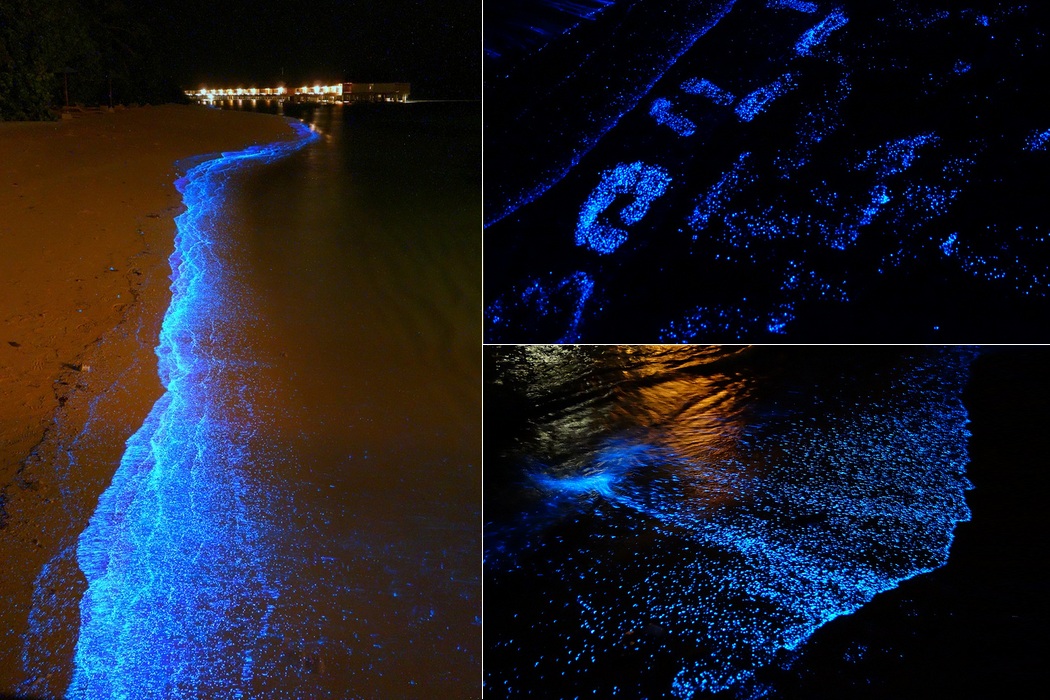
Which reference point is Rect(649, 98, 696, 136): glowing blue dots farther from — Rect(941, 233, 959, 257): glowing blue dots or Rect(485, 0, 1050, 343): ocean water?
Rect(941, 233, 959, 257): glowing blue dots

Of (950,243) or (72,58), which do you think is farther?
(72,58)

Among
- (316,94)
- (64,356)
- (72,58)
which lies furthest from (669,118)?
(316,94)

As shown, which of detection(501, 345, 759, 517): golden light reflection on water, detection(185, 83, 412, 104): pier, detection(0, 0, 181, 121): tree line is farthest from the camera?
detection(185, 83, 412, 104): pier

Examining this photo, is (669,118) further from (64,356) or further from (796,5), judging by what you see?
(64,356)

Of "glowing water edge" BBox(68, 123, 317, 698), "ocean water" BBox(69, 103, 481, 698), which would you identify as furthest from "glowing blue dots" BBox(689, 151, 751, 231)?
"glowing water edge" BBox(68, 123, 317, 698)

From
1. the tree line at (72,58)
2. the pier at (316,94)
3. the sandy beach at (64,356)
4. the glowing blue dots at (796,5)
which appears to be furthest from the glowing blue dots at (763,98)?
the pier at (316,94)

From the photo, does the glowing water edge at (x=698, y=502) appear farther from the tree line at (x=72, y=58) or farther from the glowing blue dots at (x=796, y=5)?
the tree line at (x=72, y=58)

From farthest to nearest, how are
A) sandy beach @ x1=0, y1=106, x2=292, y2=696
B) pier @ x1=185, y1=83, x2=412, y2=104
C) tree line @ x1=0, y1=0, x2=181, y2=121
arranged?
pier @ x1=185, y1=83, x2=412, y2=104, tree line @ x1=0, y1=0, x2=181, y2=121, sandy beach @ x1=0, y1=106, x2=292, y2=696
